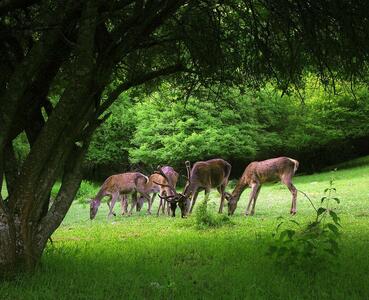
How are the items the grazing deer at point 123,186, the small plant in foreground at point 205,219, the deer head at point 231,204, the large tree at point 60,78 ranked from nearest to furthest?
the large tree at point 60,78 < the small plant in foreground at point 205,219 < the deer head at point 231,204 < the grazing deer at point 123,186

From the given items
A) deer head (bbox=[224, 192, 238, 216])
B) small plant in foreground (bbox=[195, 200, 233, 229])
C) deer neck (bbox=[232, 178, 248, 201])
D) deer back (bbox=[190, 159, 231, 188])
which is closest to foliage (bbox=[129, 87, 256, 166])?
deer back (bbox=[190, 159, 231, 188])

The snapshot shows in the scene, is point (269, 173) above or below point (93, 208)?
above

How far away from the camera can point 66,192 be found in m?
6.12

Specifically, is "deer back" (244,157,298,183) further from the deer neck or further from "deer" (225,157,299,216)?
the deer neck

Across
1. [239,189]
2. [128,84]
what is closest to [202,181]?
[239,189]

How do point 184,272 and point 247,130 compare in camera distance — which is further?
point 247,130

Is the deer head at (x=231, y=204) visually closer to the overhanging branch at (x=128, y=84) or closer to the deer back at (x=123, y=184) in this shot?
the deer back at (x=123, y=184)

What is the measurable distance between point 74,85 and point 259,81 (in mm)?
4550

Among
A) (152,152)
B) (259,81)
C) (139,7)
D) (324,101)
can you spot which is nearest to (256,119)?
(324,101)

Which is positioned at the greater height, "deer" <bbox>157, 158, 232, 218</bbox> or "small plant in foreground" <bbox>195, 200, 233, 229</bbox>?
"deer" <bbox>157, 158, 232, 218</bbox>

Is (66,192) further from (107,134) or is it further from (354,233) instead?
(107,134)

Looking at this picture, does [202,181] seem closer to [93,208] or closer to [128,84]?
[93,208]

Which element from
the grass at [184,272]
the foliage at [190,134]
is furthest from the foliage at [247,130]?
the grass at [184,272]

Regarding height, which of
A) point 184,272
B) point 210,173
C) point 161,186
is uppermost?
point 210,173
